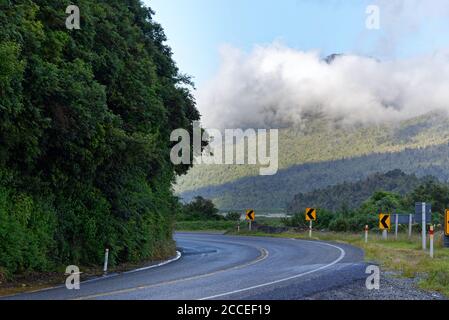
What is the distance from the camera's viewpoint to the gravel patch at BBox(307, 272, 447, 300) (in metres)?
11.6

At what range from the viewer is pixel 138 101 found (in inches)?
897

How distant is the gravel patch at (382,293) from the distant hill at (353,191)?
106 meters

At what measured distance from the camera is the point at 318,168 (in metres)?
170

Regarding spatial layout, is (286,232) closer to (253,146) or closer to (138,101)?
(138,101)

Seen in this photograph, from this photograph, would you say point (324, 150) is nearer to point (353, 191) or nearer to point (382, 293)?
point (353, 191)

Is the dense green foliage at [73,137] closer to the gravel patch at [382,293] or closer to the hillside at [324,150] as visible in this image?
the gravel patch at [382,293]

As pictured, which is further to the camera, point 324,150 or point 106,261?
point 324,150

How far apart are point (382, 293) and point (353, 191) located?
380 ft

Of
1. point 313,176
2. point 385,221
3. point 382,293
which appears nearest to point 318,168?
point 313,176

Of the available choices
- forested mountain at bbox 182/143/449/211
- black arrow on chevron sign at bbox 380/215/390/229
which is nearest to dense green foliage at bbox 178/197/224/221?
black arrow on chevron sign at bbox 380/215/390/229

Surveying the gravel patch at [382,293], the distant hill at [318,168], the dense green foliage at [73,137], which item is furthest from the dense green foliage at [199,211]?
the distant hill at [318,168]

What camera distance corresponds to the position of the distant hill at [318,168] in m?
156
